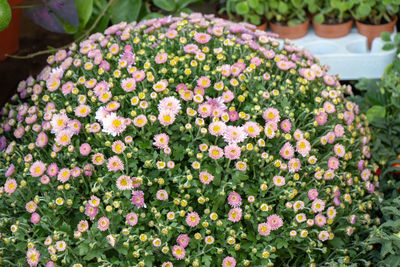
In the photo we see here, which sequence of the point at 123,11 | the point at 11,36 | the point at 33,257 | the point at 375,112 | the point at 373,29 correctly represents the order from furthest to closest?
the point at 373,29 → the point at 123,11 → the point at 375,112 → the point at 11,36 → the point at 33,257

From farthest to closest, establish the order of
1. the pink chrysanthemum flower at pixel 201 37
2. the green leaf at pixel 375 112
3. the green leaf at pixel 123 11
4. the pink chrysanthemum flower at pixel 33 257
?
the green leaf at pixel 123 11
the green leaf at pixel 375 112
the pink chrysanthemum flower at pixel 201 37
the pink chrysanthemum flower at pixel 33 257

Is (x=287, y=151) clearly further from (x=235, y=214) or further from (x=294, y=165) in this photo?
(x=235, y=214)

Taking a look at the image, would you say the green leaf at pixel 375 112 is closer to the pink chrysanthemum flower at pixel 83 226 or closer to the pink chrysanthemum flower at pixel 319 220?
the pink chrysanthemum flower at pixel 319 220

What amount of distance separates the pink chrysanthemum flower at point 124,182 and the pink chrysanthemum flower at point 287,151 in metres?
0.35

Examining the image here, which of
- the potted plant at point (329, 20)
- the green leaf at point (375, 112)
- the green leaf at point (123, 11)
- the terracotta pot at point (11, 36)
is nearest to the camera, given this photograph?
the terracotta pot at point (11, 36)

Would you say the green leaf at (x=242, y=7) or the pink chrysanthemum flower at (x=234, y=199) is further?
the green leaf at (x=242, y=7)

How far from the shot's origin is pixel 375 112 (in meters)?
1.58

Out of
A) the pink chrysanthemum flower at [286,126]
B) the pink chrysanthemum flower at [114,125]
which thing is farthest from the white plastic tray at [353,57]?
the pink chrysanthemum flower at [114,125]

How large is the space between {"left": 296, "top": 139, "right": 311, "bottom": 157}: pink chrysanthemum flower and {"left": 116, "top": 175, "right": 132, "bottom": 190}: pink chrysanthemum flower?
0.40 meters

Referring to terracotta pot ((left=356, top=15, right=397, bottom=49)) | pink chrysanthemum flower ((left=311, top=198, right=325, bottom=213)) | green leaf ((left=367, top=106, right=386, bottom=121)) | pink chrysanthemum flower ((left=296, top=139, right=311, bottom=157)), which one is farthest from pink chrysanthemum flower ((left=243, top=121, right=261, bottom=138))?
terracotta pot ((left=356, top=15, right=397, bottom=49))

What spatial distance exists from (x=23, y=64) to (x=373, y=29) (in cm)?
134

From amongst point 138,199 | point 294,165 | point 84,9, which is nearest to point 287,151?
point 294,165

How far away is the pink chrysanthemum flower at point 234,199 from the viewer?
3.58ft

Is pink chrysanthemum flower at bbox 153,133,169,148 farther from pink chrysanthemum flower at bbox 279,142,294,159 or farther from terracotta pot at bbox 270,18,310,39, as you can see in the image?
terracotta pot at bbox 270,18,310,39
